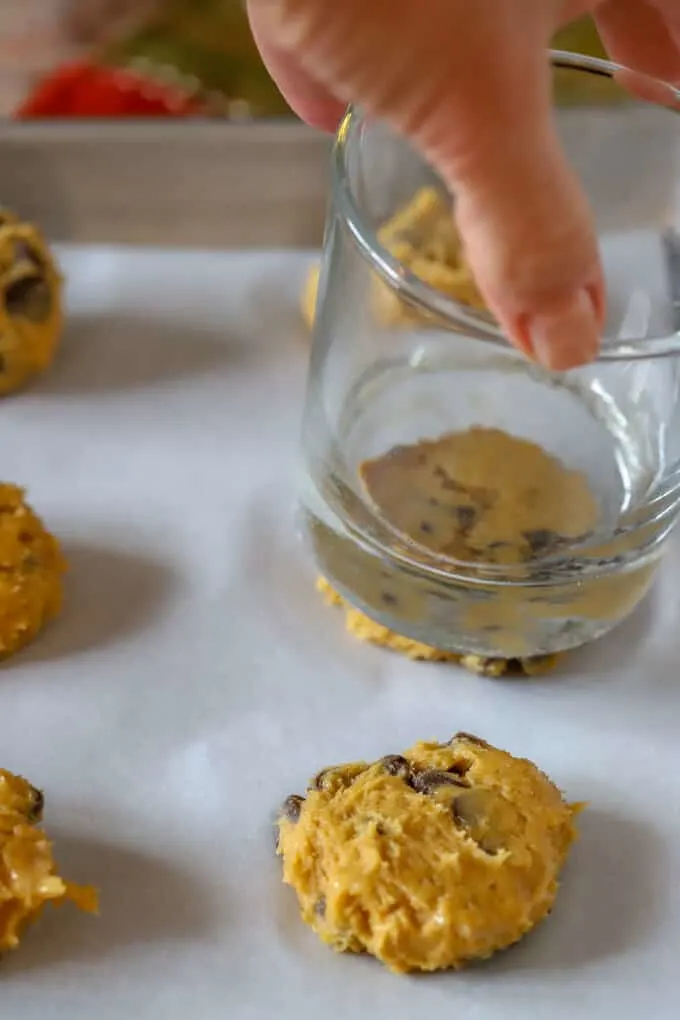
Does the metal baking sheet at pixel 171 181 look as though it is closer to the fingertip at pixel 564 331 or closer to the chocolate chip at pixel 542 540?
the chocolate chip at pixel 542 540

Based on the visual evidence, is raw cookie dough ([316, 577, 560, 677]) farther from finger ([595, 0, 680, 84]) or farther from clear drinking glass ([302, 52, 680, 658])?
finger ([595, 0, 680, 84])

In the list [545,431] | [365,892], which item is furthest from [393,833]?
[545,431]

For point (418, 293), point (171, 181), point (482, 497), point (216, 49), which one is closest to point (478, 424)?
point (482, 497)

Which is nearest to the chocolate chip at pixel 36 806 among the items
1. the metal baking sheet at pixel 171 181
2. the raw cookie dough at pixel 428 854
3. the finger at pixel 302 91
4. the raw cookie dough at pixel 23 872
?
the raw cookie dough at pixel 23 872

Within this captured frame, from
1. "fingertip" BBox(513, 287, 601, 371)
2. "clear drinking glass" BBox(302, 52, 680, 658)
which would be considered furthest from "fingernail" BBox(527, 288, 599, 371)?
"clear drinking glass" BBox(302, 52, 680, 658)

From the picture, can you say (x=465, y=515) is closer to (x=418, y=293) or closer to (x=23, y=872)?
(x=418, y=293)

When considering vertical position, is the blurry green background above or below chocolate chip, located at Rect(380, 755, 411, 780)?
above

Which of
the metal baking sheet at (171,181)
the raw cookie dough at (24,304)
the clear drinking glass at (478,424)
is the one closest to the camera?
the clear drinking glass at (478,424)
